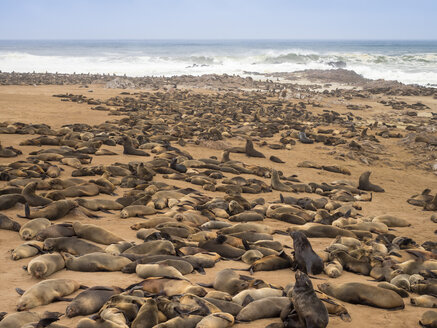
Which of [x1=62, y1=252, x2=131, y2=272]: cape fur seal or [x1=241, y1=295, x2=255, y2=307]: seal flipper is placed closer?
[x1=241, y1=295, x2=255, y2=307]: seal flipper

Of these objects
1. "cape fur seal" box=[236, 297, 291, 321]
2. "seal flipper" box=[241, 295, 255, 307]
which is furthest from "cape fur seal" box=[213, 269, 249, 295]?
"cape fur seal" box=[236, 297, 291, 321]

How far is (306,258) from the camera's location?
523 centimetres

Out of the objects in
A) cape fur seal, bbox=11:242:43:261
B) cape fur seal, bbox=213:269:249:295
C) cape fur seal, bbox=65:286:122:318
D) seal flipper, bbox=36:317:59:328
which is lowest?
cape fur seal, bbox=213:269:249:295

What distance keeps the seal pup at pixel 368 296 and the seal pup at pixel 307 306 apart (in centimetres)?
91

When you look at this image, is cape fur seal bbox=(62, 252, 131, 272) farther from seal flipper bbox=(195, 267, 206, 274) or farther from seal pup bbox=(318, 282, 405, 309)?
seal pup bbox=(318, 282, 405, 309)

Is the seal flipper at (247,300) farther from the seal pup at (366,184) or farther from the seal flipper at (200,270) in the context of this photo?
the seal pup at (366,184)

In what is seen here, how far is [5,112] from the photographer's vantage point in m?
17.6

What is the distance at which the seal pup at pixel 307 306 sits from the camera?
11.6ft

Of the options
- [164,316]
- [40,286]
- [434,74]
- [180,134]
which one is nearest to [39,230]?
[40,286]

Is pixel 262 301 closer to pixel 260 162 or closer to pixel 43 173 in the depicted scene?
pixel 43 173

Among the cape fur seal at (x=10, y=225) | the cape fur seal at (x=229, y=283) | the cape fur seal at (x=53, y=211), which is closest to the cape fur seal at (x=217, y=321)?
the cape fur seal at (x=229, y=283)

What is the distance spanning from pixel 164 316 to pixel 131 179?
5.48m

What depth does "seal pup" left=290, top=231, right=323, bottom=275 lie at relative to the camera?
17.0 feet

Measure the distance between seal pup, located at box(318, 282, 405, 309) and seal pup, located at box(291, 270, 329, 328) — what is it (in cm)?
91
